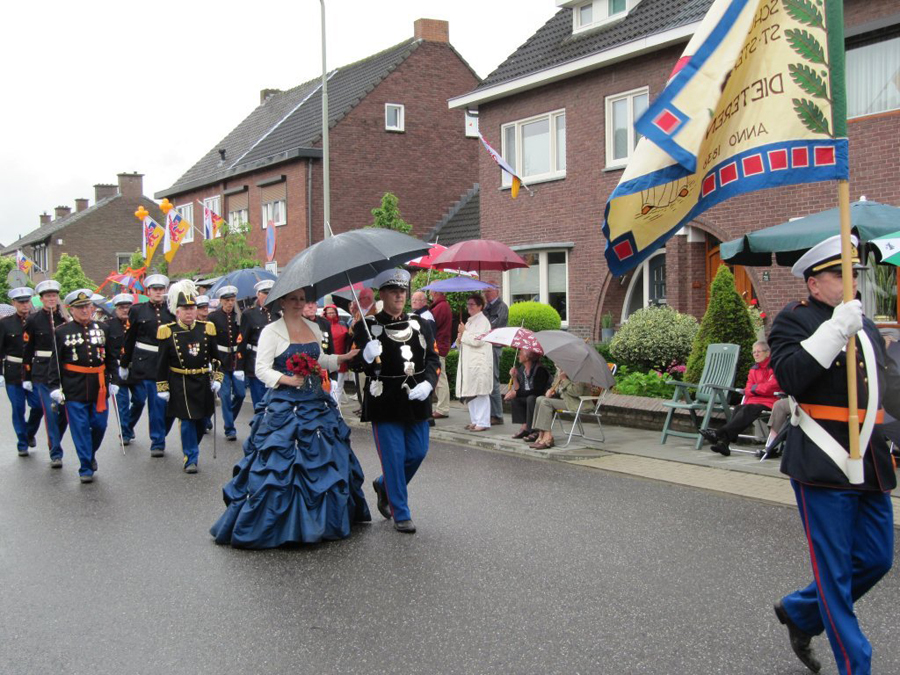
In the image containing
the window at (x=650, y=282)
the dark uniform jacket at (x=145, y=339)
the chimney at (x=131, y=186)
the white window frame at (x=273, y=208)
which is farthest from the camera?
the chimney at (x=131, y=186)

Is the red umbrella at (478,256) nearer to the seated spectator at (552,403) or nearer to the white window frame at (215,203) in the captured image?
the seated spectator at (552,403)

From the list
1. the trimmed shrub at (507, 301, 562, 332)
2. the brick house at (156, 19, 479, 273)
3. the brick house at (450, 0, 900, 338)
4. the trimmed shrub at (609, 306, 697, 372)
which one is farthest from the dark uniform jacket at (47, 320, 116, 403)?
the brick house at (156, 19, 479, 273)

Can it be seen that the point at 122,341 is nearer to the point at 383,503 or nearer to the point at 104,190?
the point at 383,503

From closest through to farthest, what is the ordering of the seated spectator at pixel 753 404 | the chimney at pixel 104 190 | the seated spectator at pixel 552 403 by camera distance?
the seated spectator at pixel 753 404, the seated spectator at pixel 552 403, the chimney at pixel 104 190

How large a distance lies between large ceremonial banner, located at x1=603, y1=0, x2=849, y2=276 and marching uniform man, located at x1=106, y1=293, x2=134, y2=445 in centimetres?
905

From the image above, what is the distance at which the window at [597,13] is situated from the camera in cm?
2100

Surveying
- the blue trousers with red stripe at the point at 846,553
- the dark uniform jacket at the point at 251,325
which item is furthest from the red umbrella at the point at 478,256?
the blue trousers with red stripe at the point at 846,553

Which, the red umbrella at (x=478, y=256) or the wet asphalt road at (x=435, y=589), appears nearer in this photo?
the wet asphalt road at (x=435, y=589)

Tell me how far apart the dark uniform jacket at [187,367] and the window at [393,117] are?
81.1 feet

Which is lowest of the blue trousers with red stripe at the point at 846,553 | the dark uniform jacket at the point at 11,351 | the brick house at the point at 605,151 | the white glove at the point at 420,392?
the blue trousers with red stripe at the point at 846,553

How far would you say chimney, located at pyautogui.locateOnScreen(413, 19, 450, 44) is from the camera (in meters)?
35.6

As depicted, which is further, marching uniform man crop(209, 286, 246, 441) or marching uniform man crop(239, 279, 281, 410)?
marching uniform man crop(209, 286, 246, 441)

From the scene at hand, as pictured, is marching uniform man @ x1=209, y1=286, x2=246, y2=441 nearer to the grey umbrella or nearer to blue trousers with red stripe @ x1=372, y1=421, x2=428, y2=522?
the grey umbrella

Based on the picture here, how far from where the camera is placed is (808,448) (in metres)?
4.19
